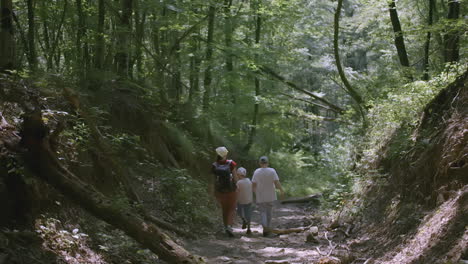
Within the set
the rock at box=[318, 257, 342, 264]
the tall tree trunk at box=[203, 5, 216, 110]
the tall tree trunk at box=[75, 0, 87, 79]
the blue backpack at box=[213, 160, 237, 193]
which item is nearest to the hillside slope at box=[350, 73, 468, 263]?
the rock at box=[318, 257, 342, 264]

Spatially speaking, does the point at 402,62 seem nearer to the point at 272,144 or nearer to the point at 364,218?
the point at 364,218

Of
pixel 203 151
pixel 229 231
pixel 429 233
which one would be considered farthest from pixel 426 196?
pixel 203 151

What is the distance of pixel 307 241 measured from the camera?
31.0 ft

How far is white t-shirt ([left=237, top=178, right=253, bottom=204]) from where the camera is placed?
1084cm

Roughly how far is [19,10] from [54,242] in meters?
12.8

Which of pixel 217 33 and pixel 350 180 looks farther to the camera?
pixel 217 33

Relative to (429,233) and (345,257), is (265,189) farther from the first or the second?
(429,233)

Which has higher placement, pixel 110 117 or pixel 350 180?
pixel 110 117

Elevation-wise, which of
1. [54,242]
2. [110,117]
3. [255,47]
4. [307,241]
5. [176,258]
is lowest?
[307,241]

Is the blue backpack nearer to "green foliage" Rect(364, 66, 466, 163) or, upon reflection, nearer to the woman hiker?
the woman hiker

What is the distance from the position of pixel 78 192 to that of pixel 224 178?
4769 mm

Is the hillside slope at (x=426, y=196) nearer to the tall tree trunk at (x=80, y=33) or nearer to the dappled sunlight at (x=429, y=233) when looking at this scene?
the dappled sunlight at (x=429, y=233)

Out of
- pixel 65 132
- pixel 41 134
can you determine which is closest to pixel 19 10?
pixel 65 132

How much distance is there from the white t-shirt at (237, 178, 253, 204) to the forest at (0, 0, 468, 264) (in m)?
0.12
